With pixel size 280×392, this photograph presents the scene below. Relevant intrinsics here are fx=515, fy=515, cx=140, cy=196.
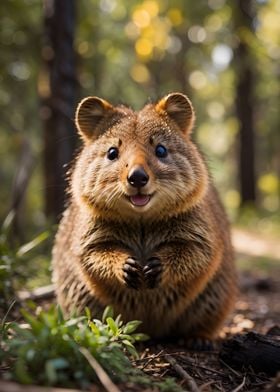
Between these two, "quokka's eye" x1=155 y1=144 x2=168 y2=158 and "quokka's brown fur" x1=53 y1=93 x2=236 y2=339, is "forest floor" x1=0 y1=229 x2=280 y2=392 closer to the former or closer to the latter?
"quokka's brown fur" x1=53 y1=93 x2=236 y2=339

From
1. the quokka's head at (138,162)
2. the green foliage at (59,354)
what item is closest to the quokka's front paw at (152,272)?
the quokka's head at (138,162)

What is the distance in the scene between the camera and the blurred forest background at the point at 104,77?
7895mm

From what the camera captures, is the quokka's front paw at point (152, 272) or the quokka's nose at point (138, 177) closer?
the quokka's nose at point (138, 177)

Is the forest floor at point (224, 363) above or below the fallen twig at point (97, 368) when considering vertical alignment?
below

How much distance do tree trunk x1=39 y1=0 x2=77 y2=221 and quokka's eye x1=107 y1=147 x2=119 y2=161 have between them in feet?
11.8

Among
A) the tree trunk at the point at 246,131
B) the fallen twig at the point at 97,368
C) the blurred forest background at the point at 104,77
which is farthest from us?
the tree trunk at the point at 246,131

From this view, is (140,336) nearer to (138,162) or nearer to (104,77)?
(138,162)

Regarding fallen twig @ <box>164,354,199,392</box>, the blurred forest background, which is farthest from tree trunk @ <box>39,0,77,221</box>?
fallen twig @ <box>164,354,199,392</box>

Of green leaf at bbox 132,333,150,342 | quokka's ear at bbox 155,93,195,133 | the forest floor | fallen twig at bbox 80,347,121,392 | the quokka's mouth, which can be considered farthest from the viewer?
quokka's ear at bbox 155,93,195,133

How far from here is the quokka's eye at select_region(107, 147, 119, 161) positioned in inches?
167

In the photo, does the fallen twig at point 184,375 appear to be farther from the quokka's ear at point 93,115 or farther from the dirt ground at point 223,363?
the quokka's ear at point 93,115

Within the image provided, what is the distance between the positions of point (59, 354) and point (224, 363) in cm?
160

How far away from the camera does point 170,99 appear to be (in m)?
4.57

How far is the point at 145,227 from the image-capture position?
4219mm
